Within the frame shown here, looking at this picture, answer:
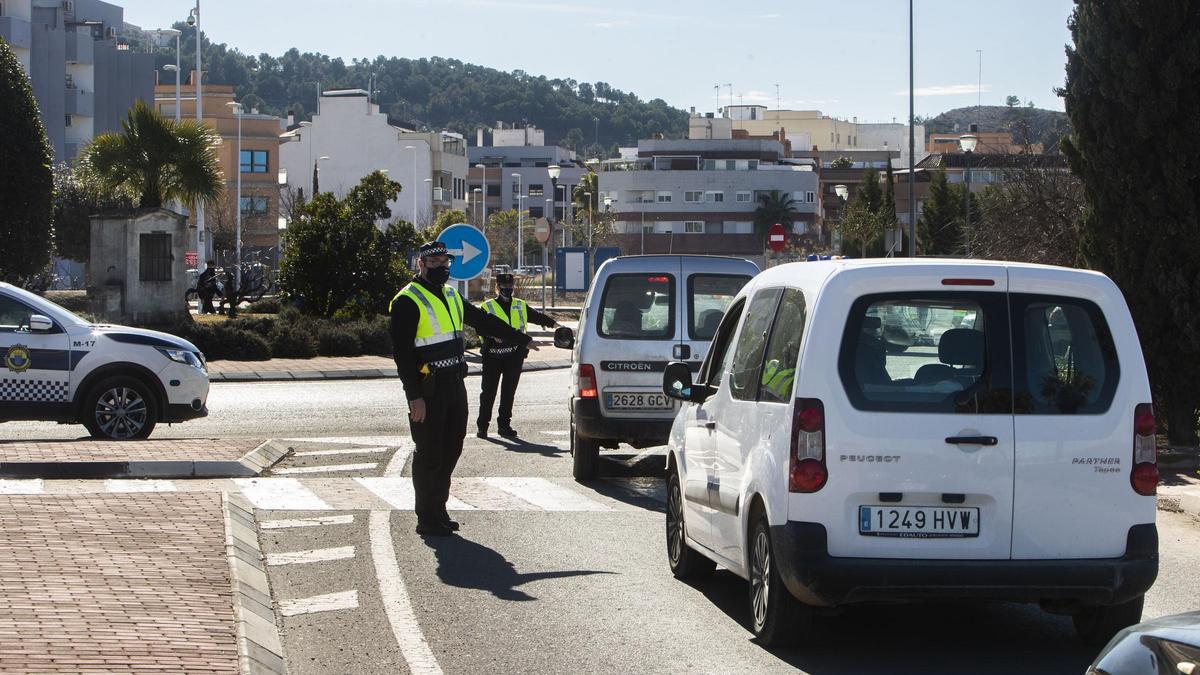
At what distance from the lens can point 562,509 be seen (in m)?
12.6

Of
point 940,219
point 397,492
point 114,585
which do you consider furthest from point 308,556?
point 940,219

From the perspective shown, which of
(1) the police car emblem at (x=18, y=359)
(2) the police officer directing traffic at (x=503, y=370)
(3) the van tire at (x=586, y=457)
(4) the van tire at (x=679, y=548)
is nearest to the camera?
(4) the van tire at (x=679, y=548)

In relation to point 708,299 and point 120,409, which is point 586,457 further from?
point 120,409

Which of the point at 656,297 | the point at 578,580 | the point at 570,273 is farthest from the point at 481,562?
the point at 570,273

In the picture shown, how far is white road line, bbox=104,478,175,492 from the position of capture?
1269 centimetres

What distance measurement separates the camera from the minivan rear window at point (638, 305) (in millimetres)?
14445

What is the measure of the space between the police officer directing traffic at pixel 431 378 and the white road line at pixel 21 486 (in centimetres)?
306

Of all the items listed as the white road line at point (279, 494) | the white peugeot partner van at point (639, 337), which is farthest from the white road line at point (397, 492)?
the white peugeot partner van at point (639, 337)

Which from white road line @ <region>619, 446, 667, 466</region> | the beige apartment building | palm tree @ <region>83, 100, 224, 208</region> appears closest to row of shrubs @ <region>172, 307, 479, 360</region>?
palm tree @ <region>83, 100, 224, 208</region>

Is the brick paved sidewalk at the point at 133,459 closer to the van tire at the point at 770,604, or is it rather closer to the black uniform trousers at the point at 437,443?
the black uniform trousers at the point at 437,443

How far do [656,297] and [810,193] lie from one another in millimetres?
122888

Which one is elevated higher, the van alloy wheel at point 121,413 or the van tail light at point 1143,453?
the van tail light at point 1143,453

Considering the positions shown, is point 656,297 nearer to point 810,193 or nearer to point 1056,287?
point 1056,287

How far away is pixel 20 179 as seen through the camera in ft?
112
